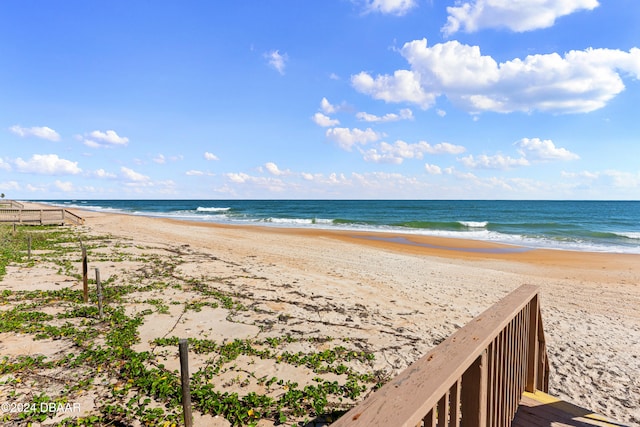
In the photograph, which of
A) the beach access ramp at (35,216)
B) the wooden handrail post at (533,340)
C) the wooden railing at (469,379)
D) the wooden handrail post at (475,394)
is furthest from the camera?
the beach access ramp at (35,216)

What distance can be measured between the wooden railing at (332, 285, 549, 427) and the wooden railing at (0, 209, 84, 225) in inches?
1068

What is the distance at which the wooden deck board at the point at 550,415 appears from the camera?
3.36 meters

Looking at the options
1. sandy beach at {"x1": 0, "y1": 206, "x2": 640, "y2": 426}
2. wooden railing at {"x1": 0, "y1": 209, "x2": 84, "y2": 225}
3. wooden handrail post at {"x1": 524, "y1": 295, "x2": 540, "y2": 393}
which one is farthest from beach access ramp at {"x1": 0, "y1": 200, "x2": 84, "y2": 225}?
wooden handrail post at {"x1": 524, "y1": 295, "x2": 540, "y2": 393}

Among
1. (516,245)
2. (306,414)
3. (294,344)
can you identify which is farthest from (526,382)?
(516,245)

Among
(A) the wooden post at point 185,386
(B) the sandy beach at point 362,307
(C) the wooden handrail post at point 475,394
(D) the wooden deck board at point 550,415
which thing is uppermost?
(C) the wooden handrail post at point 475,394

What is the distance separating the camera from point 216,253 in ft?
49.3

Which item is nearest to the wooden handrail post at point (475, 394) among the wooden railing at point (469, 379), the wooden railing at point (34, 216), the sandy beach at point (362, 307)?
the wooden railing at point (469, 379)

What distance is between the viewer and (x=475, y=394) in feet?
6.49

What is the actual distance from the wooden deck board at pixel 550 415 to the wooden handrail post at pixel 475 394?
181 cm

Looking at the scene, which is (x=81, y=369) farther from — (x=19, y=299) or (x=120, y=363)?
(x=19, y=299)

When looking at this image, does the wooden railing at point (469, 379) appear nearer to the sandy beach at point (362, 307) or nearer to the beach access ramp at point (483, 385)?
the beach access ramp at point (483, 385)

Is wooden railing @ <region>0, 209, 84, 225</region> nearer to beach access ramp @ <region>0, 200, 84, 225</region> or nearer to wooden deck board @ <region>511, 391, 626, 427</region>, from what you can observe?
beach access ramp @ <region>0, 200, 84, 225</region>

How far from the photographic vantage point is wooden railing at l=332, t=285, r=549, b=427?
1254 mm

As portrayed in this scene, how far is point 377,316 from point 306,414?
380cm
